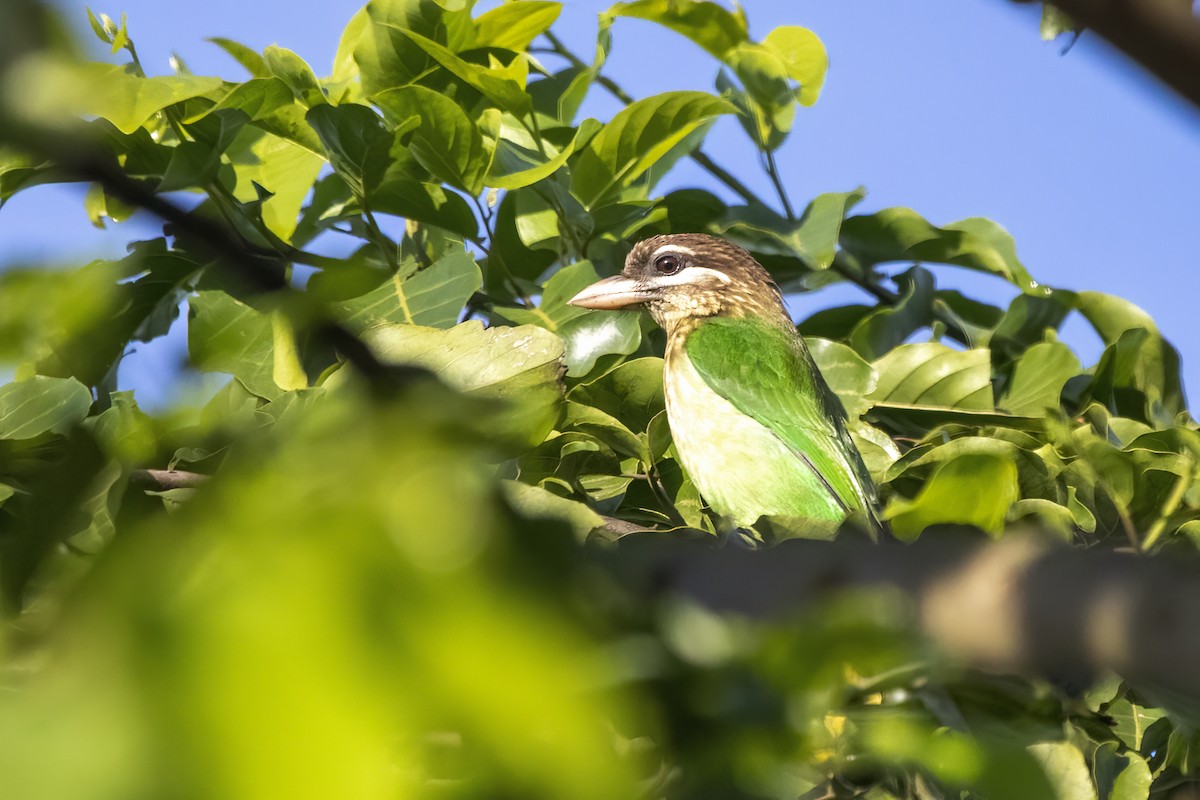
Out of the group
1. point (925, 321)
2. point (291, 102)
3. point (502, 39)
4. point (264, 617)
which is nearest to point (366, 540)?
point (264, 617)

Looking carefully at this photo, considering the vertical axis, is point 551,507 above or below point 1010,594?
below

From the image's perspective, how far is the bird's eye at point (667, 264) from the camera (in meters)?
3.97

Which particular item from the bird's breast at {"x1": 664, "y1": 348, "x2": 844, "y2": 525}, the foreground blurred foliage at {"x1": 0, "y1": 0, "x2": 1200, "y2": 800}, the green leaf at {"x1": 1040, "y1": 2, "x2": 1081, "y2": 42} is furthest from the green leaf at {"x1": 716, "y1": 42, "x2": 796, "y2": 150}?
the green leaf at {"x1": 1040, "y1": 2, "x2": 1081, "y2": 42}

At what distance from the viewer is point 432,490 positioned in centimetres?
50

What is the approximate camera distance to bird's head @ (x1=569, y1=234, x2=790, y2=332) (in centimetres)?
379

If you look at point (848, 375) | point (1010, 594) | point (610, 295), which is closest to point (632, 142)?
point (610, 295)

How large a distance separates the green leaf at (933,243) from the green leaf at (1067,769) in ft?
5.90

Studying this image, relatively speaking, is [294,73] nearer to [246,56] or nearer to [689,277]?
[246,56]

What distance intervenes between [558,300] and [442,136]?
1.36 feet

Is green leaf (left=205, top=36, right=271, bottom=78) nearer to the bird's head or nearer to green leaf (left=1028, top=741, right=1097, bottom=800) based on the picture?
the bird's head

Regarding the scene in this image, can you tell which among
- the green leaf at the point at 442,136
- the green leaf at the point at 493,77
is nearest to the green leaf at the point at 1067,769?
the green leaf at the point at 442,136

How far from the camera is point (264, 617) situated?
0.42 meters

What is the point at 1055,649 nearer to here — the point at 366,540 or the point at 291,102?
the point at 366,540

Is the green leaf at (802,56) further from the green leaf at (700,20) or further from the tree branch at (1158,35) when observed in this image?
the tree branch at (1158,35)
